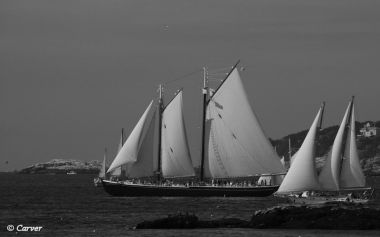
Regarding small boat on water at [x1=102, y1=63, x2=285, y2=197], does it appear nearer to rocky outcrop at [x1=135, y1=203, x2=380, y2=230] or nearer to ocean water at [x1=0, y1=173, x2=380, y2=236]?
ocean water at [x1=0, y1=173, x2=380, y2=236]

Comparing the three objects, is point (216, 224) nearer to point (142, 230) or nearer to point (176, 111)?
point (142, 230)

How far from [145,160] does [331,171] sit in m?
31.1

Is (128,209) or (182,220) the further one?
(128,209)

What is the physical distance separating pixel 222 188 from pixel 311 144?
85.6 ft

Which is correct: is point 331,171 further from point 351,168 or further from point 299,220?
point 299,220

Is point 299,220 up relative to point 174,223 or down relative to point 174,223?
up

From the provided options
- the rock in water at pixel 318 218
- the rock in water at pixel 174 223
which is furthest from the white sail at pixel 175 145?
the rock in water at pixel 174 223

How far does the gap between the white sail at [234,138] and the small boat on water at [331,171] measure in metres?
18.9

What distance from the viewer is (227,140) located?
417 ft

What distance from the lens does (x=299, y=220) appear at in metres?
73.0

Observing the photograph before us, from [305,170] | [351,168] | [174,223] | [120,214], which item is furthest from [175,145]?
[174,223]

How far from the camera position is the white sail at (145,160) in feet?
420

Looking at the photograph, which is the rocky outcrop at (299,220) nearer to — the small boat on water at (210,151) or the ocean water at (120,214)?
the ocean water at (120,214)

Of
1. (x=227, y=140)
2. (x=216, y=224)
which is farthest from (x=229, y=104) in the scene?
(x=216, y=224)
